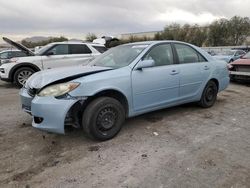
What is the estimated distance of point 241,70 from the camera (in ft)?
31.2

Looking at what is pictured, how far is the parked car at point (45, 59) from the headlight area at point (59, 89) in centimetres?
533

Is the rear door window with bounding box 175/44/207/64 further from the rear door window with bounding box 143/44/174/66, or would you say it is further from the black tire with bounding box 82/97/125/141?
the black tire with bounding box 82/97/125/141

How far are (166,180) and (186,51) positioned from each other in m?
3.24

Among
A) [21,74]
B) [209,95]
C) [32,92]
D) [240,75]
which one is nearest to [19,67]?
[21,74]

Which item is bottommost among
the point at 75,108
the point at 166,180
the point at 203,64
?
the point at 166,180

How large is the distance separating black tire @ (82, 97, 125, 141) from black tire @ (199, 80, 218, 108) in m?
2.37

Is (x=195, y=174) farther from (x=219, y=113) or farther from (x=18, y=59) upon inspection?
(x=18, y=59)

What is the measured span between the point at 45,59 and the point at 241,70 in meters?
7.02

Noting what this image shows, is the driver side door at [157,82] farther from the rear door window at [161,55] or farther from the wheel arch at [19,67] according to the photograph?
the wheel arch at [19,67]

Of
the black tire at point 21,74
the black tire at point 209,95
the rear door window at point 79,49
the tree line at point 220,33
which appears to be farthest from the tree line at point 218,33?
the black tire at point 209,95

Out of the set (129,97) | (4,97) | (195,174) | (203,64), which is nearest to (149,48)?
(129,97)

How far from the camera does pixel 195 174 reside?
10.4 ft

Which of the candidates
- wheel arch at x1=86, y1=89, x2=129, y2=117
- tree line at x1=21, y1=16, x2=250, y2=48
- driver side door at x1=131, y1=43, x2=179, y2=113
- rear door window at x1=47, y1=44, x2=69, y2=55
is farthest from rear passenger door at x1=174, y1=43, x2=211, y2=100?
tree line at x1=21, y1=16, x2=250, y2=48

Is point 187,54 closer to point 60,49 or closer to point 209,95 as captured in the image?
point 209,95
